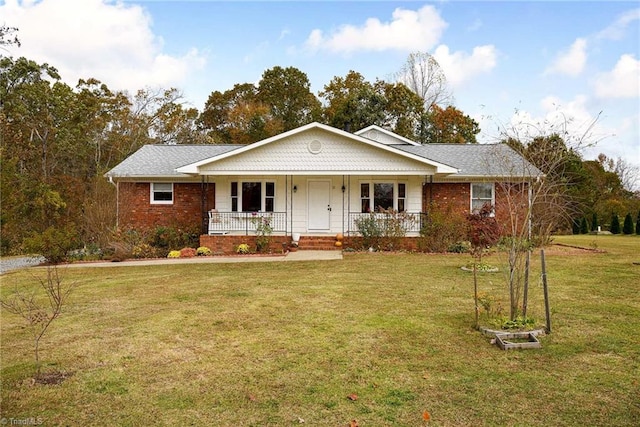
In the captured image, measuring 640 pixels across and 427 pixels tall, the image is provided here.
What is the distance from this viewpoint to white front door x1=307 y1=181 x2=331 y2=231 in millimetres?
19375

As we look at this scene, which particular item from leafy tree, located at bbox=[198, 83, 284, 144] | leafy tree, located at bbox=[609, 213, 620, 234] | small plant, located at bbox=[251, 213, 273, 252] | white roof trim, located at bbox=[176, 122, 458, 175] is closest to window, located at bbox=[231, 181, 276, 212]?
small plant, located at bbox=[251, 213, 273, 252]

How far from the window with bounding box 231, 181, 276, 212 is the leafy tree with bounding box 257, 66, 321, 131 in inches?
912

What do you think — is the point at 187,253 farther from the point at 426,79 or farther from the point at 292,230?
the point at 426,79

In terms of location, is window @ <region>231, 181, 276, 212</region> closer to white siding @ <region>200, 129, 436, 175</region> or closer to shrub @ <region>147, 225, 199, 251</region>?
white siding @ <region>200, 129, 436, 175</region>

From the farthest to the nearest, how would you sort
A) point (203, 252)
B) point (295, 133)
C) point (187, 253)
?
point (295, 133) → point (203, 252) → point (187, 253)

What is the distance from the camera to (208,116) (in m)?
44.2

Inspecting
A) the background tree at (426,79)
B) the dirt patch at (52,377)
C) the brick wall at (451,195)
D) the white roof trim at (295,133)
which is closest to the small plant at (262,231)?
the white roof trim at (295,133)

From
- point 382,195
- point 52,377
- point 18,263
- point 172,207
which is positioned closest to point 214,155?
point 172,207

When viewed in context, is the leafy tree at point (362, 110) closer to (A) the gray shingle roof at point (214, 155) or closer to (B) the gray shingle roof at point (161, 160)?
(A) the gray shingle roof at point (214, 155)

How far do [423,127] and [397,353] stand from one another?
113 ft

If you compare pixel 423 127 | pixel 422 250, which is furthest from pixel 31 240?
pixel 423 127

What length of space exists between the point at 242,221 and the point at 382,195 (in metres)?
5.96

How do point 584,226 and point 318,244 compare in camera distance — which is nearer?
point 318,244

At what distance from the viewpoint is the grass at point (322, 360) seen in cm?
412
